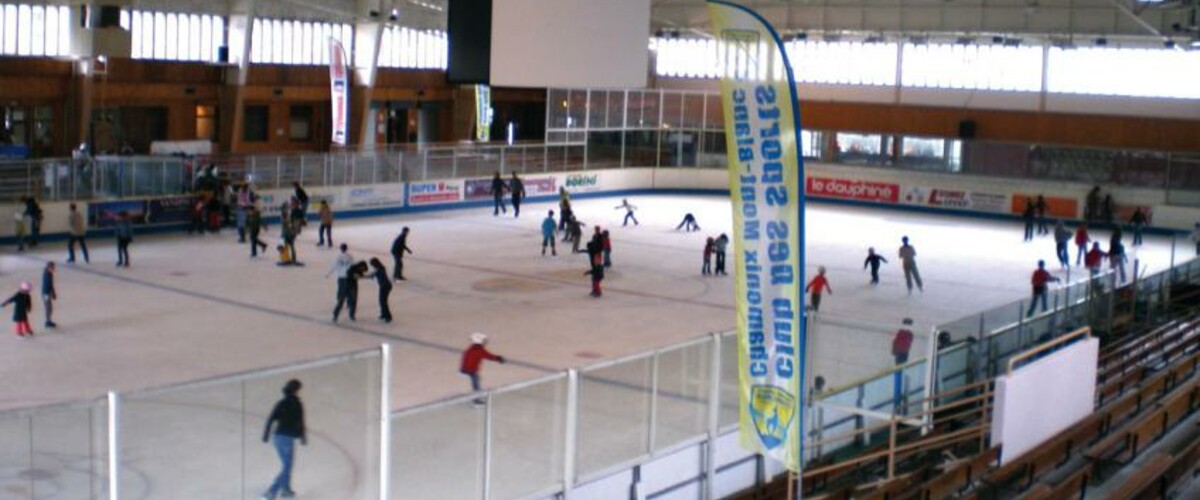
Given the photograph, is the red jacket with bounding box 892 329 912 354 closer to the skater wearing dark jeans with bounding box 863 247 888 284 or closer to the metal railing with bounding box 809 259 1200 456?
the metal railing with bounding box 809 259 1200 456

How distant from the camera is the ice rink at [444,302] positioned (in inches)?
813

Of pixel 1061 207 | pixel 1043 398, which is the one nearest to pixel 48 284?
pixel 1043 398

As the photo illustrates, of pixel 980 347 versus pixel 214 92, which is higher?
pixel 214 92

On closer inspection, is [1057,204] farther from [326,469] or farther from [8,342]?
[326,469]

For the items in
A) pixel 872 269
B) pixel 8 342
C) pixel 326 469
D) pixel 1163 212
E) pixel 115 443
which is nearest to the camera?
pixel 115 443

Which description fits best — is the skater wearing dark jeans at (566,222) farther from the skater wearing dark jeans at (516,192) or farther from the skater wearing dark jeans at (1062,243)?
the skater wearing dark jeans at (1062,243)

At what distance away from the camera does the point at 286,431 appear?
11.4m

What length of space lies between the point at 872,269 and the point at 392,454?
22515mm

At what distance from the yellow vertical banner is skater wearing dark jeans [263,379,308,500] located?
3.94 metres

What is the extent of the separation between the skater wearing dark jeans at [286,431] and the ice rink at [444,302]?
7.14m

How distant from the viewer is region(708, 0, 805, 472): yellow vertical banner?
11.9 metres

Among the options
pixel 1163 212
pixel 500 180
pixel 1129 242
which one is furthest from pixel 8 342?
pixel 1163 212

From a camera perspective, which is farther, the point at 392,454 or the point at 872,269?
the point at 872,269

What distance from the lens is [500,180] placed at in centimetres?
4444
